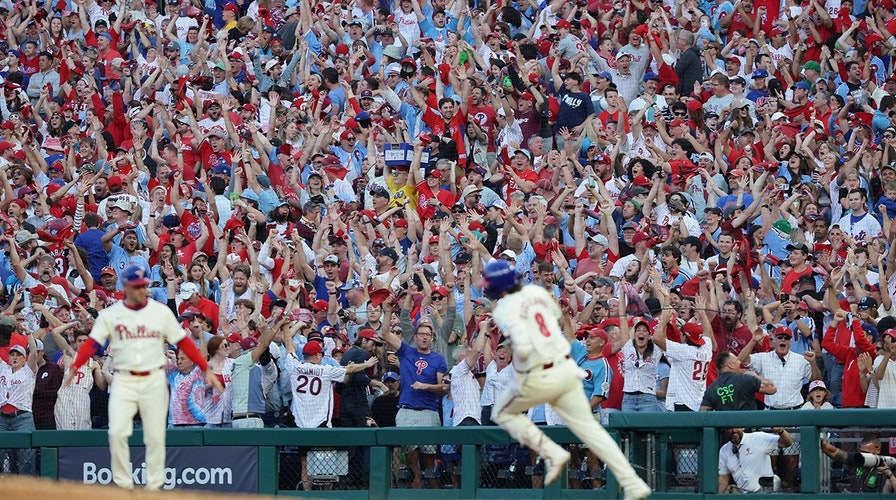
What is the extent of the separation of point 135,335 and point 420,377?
3.85 metres

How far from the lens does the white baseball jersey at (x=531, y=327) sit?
28.9ft

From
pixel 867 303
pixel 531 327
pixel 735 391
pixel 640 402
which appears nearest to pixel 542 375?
pixel 531 327

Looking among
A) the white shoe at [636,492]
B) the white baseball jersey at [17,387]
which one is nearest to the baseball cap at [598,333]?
the white shoe at [636,492]

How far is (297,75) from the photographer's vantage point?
2055cm

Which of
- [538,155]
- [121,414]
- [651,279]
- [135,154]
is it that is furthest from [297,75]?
[121,414]

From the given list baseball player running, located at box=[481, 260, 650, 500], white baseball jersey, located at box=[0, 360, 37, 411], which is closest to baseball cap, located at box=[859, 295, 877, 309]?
baseball player running, located at box=[481, 260, 650, 500]

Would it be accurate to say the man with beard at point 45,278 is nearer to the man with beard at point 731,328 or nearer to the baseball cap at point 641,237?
the baseball cap at point 641,237

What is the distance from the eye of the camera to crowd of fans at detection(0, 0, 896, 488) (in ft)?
43.1

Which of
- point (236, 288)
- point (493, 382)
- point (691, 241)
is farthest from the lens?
point (236, 288)

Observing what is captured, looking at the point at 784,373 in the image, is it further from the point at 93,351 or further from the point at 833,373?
the point at 93,351

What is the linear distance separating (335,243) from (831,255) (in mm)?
5104

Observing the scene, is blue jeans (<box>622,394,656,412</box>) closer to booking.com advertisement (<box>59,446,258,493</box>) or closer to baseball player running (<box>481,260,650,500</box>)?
booking.com advertisement (<box>59,446,258,493</box>)

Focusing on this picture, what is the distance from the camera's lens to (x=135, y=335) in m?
9.72

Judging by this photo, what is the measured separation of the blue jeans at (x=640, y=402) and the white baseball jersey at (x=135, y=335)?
4265 mm
